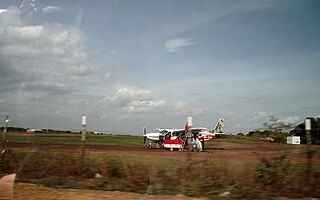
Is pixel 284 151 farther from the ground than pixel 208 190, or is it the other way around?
pixel 284 151

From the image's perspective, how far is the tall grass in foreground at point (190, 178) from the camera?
24.5 feet

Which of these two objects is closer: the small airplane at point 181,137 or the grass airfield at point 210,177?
the grass airfield at point 210,177

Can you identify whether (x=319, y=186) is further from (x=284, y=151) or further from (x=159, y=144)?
(x=159, y=144)

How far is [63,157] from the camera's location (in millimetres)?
11242

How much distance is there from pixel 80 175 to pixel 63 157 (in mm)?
1972

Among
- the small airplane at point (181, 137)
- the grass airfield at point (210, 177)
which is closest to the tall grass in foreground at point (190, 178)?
the grass airfield at point (210, 177)

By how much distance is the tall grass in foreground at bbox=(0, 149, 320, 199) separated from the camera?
24.5ft

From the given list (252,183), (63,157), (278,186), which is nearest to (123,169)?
(63,157)

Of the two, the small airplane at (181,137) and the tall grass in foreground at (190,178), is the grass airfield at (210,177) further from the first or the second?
the small airplane at (181,137)

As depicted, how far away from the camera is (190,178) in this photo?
834 cm

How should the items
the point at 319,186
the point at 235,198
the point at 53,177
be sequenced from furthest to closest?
1. the point at 53,177
2. the point at 319,186
3. the point at 235,198

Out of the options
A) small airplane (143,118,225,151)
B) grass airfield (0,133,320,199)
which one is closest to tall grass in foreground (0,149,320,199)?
grass airfield (0,133,320,199)

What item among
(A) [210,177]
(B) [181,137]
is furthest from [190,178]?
(B) [181,137]

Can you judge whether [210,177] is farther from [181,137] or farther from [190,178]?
[181,137]
